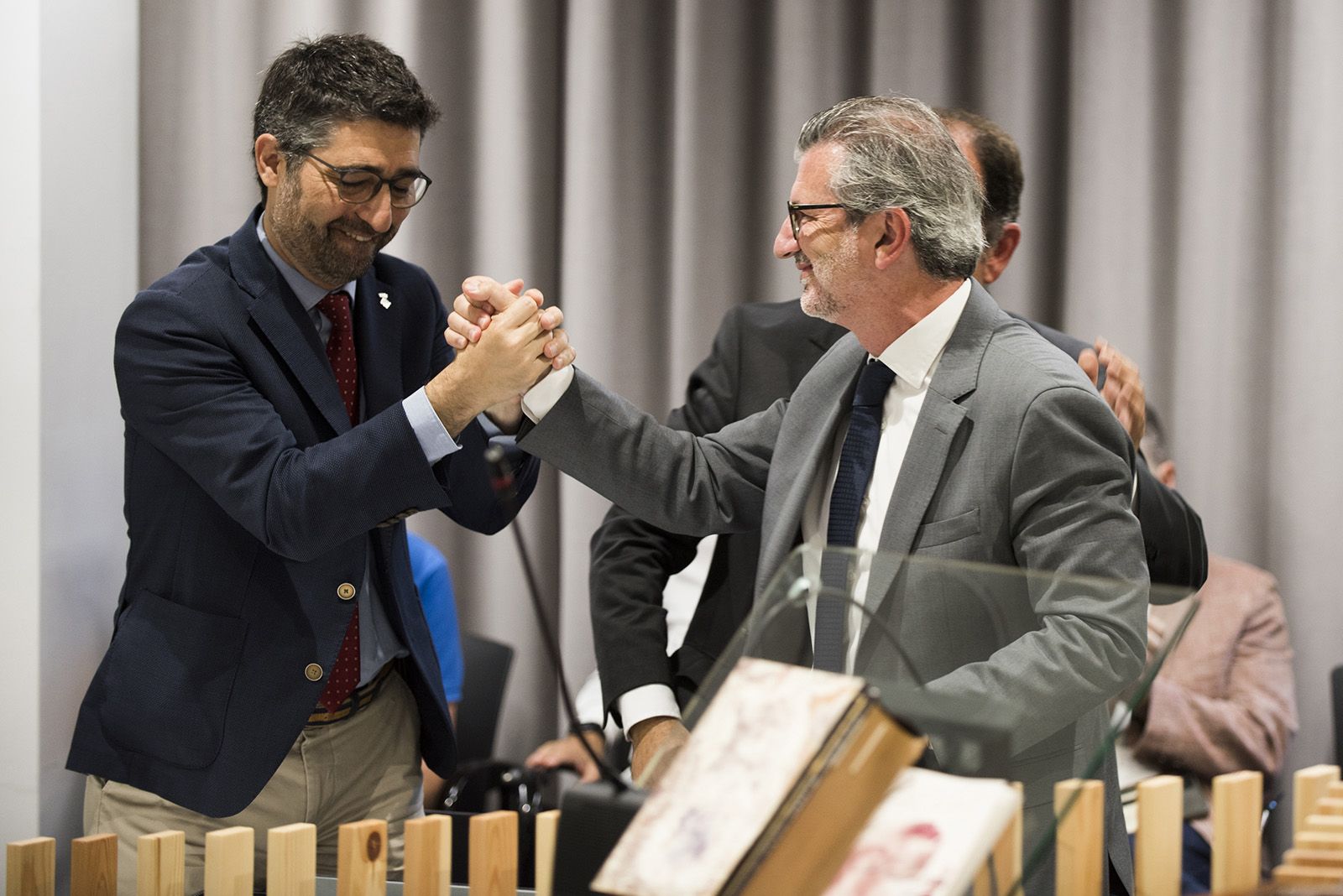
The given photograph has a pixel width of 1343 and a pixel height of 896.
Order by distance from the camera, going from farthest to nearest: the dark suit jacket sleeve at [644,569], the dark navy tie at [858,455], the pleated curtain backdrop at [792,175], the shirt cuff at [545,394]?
the pleated curtain backdrop at [792,175]
the dark suit jacket sleeve at [644,569]
the shirt cuff at [545,394]
the dark navy tie at [858,455]

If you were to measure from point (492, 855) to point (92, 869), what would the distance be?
40 centimetres

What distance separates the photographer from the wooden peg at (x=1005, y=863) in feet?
3.40

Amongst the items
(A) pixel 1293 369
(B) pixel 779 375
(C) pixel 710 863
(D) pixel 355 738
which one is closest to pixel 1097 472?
(B) pixel 779 375

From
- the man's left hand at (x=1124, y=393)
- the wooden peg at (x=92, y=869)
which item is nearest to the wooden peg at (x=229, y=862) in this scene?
the wooden peg at (x=92, y=869)

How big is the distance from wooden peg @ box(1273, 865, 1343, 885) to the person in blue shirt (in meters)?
2.25

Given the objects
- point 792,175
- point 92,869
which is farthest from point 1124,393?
point 792,175

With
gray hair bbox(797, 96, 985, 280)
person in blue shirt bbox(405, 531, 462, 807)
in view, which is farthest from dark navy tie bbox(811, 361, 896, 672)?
person in blue shirt bbox(405, 531, 462, 807)

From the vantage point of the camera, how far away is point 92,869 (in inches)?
56.1

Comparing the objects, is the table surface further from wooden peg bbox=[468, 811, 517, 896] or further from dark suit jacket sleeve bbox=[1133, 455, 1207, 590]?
dark suit jacket sleeve bbox=[1133, 455, 1207, 590]

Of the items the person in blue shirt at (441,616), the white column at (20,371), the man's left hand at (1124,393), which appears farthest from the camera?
the person in blue shirt at (441,616)

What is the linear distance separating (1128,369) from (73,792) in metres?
2.24

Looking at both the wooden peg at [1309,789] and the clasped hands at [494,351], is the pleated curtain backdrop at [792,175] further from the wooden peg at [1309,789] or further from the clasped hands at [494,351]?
the wooden peg at [1309,789]

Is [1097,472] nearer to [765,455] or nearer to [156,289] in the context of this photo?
[765,455]

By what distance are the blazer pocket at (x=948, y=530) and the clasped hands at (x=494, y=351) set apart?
55 cm
